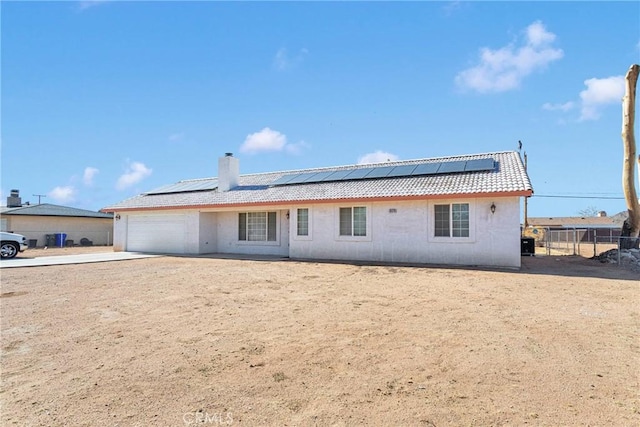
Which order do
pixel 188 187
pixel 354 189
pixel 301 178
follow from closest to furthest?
pixel 354 189 → pixel 301 178 → pixel 188 187

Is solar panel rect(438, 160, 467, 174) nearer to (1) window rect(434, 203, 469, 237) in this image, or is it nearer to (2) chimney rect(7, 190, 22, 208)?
(1) window rect(434, 203, 469, 237)

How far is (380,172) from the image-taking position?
701 inches

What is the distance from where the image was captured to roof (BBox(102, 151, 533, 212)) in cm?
1345

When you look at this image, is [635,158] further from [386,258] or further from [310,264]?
[310,264]

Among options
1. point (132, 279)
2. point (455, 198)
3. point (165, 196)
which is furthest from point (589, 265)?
point (165, 196)

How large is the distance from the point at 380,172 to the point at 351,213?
10.2 ft

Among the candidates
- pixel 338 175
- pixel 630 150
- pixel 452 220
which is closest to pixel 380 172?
pixel 338 175

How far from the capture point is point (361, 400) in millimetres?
3695

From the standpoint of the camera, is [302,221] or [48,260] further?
[302,221]

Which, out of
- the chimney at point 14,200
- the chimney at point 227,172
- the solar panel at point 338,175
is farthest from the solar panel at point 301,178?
the chimney at point 14,200

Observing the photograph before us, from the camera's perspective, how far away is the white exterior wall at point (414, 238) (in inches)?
509

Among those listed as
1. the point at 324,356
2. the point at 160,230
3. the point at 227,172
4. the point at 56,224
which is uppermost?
the point at 227,172

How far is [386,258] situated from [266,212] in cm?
667

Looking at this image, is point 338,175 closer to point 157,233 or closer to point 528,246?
point 528,246
